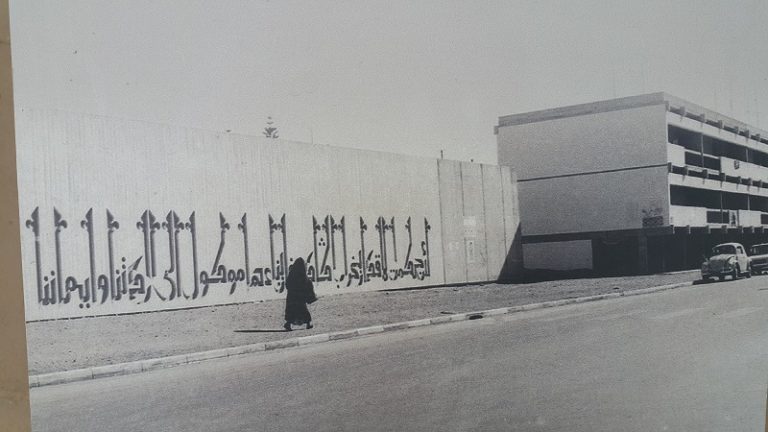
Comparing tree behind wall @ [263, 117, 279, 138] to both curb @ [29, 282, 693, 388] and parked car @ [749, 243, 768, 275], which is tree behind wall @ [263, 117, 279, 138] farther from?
parked car @ [749, 243, 768, 275]

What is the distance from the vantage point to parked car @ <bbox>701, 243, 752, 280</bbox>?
858 inches

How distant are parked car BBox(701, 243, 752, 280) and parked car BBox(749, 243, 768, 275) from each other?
14cm

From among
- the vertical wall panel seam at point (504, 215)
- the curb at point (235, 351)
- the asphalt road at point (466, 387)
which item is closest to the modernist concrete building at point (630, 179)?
the vertical wall panel seam at point (504, 215)

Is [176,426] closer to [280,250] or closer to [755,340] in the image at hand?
[280,250]

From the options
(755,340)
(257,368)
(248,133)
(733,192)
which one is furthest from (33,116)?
(733,192)

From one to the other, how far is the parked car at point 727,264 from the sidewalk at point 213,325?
31.9 ft

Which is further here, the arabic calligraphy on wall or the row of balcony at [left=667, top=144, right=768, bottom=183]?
the row of balcony at [left=667, top=144, right=768, bottom=183]

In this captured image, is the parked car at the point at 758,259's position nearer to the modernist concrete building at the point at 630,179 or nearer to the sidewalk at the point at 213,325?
the modernist concrete building at the point at 630,179

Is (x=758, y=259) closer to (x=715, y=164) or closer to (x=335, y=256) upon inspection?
(x=715, y=164)

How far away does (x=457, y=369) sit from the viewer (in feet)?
24.9

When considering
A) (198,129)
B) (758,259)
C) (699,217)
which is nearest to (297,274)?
(198,129)

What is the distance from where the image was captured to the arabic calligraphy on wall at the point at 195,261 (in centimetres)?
873

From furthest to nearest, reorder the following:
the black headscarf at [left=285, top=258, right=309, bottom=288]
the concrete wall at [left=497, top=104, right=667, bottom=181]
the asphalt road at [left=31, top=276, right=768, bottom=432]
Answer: the concrete wall at [left=497, top=104, right=667, bottom=181], the black headscarf at [left=285, top=258, right=309, bottom=288], the asphalt road at [left=31, top=276, right=768, bottom=432]

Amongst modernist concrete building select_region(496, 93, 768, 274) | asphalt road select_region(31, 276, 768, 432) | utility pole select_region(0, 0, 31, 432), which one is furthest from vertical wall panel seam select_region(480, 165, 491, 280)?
utility pole select_region(0, 0, 31, 432)
